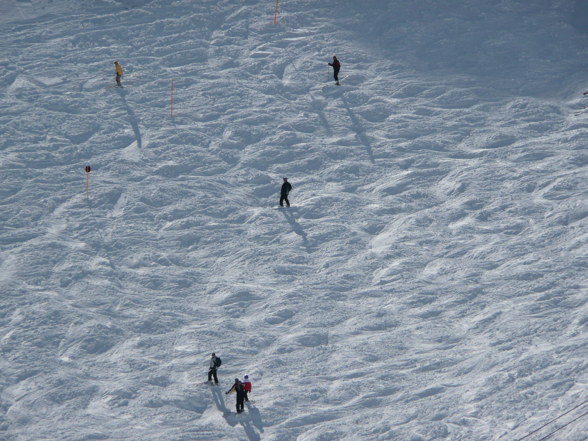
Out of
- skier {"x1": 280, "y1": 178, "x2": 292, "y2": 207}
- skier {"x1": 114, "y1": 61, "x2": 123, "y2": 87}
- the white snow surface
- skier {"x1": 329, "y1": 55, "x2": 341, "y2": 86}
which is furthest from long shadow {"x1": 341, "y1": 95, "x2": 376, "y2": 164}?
skier {"x1": 114, "y1": 61, "x2": 123, "y2": 87}

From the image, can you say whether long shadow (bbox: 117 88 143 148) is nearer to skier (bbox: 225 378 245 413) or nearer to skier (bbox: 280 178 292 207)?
skier (bbox: 280 178 292 207)

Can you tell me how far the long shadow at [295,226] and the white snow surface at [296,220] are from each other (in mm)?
90

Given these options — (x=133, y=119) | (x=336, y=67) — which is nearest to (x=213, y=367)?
(x=133, y=119)

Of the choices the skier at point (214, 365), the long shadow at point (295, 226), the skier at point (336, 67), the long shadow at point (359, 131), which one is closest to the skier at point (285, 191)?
the long shadow at point (295, 226)

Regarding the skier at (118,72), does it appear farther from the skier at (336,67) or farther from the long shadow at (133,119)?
the skier at (336,67)

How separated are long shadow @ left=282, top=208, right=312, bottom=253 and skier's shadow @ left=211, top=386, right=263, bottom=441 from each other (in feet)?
20.7

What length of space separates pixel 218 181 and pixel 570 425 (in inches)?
556

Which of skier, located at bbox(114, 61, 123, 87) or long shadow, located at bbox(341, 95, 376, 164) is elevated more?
skier, located at bbox(114, 61, 123, 87)

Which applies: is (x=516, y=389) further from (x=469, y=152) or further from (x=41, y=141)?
(x=41, y=141)

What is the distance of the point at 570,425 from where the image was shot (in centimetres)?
1748

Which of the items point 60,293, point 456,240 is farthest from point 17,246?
point 456,240

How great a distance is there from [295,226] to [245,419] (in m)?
7.83

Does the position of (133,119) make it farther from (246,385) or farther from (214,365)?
(246,385)

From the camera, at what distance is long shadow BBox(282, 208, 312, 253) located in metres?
25.1
